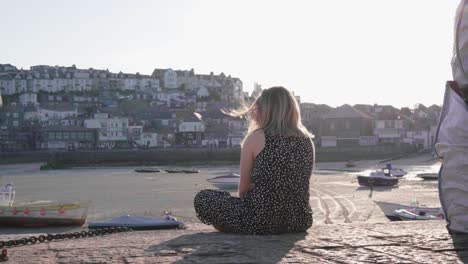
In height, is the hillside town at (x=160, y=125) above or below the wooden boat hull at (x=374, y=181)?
above

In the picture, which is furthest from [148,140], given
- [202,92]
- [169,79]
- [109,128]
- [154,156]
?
[169,79]

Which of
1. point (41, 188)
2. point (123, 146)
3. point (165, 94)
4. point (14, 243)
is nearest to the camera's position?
point (14, 243)

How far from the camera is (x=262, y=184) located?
4770mm

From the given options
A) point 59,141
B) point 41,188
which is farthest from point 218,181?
point 59,141

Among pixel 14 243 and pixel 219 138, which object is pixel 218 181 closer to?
pixel 14 243

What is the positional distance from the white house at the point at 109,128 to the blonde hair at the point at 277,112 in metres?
87.4

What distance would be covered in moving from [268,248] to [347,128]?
86610mm

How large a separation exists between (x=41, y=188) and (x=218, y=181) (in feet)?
31.0

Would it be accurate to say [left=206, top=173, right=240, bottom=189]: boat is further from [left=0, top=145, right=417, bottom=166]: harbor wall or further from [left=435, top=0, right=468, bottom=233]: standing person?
[left=435, top=0, right=468, bottom=233]: standing person

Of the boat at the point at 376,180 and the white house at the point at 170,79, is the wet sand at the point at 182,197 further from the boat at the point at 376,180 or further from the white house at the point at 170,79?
the white house at the point at 170,79

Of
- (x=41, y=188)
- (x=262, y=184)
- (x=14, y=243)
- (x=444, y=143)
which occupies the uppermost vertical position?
(x=444, y=143)

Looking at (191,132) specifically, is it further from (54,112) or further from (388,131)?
(388,131)

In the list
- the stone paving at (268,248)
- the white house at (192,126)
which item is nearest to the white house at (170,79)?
the white house at (192,126)

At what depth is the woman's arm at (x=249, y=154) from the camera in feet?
15.7
